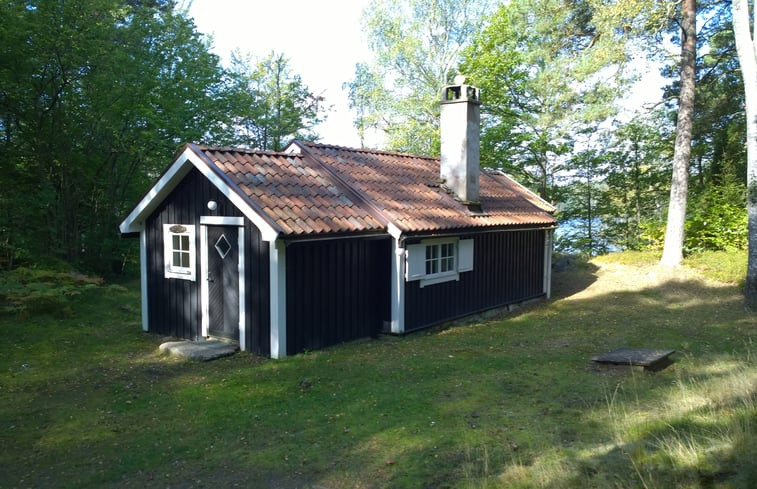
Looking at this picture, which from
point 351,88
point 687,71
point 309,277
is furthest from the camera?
point 351,88

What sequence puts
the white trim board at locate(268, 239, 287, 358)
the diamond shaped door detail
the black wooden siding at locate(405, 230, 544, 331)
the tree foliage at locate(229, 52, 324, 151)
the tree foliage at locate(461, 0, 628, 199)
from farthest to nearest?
the tree foliage at locate(229, 52, 324, 151) → the tree foliage at locate(461, 0, 628, 199) → the black wooden siding at locate(405, 230, 544, 331) → the diamond shaped door detail → the white trim board at locate(268, 239, 287, 358)

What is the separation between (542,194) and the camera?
81.0 ft

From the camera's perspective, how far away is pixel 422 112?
30.5m

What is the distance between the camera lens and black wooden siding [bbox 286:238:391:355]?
8906 mm

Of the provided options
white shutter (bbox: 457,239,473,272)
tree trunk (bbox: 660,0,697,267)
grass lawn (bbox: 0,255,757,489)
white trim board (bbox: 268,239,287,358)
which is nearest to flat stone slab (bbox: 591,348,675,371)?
grass lawn (bbox: 0,255,757,489)

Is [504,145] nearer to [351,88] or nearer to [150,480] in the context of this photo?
[351,88]

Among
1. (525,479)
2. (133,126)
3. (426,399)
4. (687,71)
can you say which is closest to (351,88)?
(133,126)

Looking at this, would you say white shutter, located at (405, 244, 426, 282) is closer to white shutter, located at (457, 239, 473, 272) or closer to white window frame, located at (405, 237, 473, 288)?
white window frame, located at (405, 237, 473, 288)

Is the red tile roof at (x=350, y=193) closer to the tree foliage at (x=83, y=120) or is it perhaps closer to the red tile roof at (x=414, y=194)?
the red tile roof at (x=414, y=194)

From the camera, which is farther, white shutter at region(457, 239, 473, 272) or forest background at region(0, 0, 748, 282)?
forest background at region(0, 0, 748, 282)

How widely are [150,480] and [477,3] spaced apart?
A: 30.0 meters

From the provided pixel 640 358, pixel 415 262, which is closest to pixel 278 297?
pixel 415 262

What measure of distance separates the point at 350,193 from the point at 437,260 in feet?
7.48

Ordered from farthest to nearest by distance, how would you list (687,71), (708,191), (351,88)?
(351,88)
(708,191)
(687,71)
